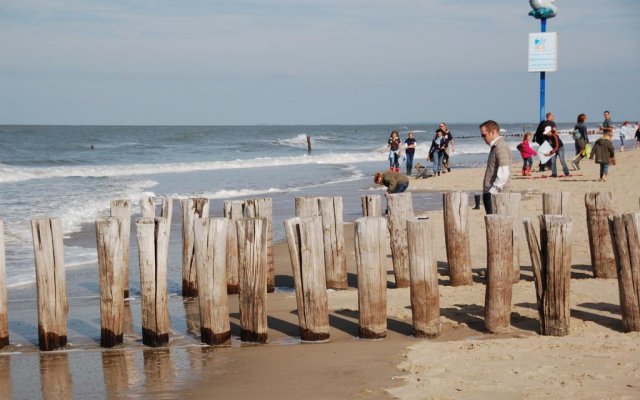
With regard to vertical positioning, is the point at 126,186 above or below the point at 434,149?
below

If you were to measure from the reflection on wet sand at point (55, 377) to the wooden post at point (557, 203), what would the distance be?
552cm

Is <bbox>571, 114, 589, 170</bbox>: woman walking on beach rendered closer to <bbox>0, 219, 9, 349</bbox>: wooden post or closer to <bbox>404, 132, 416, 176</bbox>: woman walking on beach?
<bbox>404, 132, 416, 176</bbox>: woman walking on beach

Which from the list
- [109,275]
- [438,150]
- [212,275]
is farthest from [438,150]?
[109,275]

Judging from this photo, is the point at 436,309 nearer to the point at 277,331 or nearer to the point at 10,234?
the point at 277,331

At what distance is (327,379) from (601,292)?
12.8 ft

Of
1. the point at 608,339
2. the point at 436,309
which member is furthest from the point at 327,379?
the point at 608,339

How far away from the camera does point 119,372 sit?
6863 millimetres

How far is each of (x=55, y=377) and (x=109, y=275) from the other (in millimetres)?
1105

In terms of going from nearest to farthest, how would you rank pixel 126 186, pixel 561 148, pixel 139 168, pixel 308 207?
pixel 308 207 → pixel 561 148 → pixel 126 186 → pixel 139 168

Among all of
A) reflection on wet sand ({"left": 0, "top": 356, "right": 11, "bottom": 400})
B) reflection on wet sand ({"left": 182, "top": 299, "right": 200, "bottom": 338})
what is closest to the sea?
Result: reflection on wet sand ({"left": 182, "top": 299, "right": 200, "bottom": 338})

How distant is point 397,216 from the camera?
999 centimetres

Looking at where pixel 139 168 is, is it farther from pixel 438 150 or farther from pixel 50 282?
pixel 50 282

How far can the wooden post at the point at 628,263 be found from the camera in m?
7.31

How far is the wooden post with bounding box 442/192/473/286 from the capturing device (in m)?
9.44
